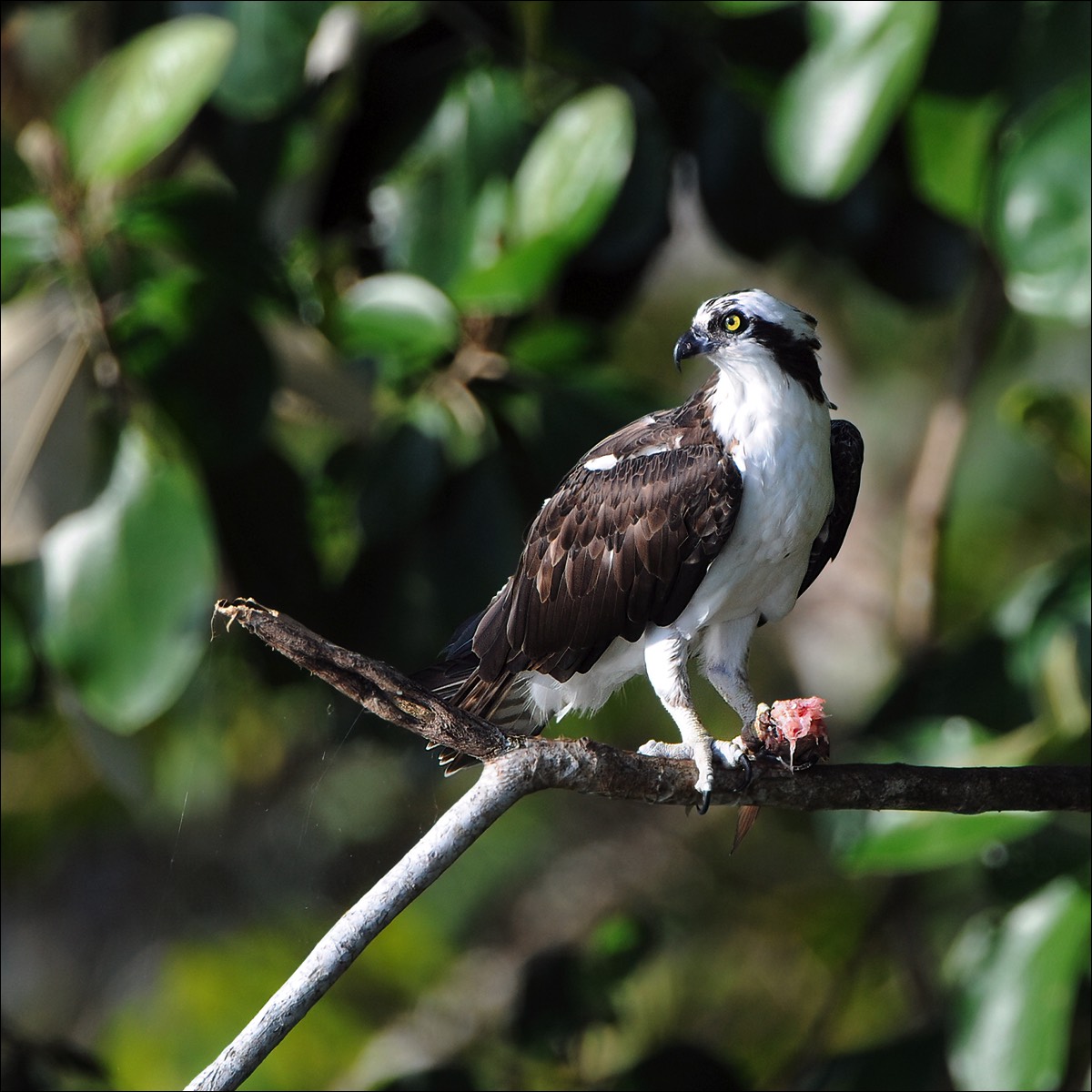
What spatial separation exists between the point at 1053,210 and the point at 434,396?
1.58 metres

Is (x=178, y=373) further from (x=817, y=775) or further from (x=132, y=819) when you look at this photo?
(x=132, y=819)

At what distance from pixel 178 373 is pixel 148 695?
2.69 ft

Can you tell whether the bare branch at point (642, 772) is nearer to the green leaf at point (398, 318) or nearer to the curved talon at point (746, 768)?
the curved talon at point (746, 768)

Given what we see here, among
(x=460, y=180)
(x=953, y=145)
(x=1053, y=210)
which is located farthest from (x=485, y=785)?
(x=953, y=145)

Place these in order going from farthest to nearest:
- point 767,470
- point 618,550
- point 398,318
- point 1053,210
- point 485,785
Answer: point 398,318
point 1053,210
point 618,550
point 767,470
point 485,785

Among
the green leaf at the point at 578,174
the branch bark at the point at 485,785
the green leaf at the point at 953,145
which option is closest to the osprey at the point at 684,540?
the branch bark at the point at 485,785

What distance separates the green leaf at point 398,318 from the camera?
331 cm

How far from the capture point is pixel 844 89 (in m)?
3.22

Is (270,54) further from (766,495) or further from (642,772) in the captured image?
(642,772)

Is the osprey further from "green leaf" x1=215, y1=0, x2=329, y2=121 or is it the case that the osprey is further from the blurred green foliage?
"green leaf" x1=215, y1=0, x2=329, y2=121

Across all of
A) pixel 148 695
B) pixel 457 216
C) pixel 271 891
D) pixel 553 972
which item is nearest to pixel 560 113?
pixel 457 216

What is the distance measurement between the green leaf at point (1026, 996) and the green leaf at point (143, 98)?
2.74 m

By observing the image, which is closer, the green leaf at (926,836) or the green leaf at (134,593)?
the green leaf at (926,836)

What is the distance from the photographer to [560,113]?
3.49m
